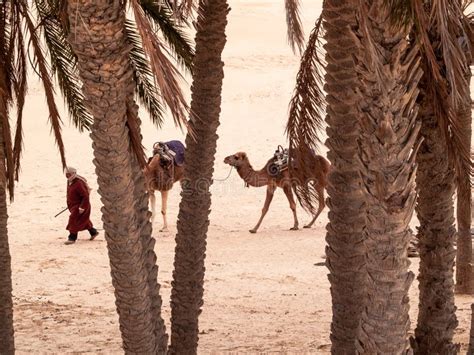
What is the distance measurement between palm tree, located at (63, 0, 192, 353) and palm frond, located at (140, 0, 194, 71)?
291 cm

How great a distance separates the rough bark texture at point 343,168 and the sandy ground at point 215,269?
3.06 m

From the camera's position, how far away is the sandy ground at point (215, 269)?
42.4ft

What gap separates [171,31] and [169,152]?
944 centimetres

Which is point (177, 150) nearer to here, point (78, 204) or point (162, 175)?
point (162, 175)

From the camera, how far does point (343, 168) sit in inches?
342

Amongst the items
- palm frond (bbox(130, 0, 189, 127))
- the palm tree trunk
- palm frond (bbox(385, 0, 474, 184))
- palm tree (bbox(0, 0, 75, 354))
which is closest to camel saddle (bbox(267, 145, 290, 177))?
palm tree (bbox(0, 0, 75, 354))

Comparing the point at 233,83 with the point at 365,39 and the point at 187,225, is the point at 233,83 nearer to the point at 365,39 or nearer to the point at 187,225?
the point at 187,225

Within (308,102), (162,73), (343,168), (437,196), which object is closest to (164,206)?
(308,102)

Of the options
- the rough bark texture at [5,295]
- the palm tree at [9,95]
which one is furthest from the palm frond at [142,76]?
the rough bark texture at [5,295]

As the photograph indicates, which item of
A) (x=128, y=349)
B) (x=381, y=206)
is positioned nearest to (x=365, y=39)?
(x=381, y=206)

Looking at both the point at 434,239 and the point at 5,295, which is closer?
the point at 434,239

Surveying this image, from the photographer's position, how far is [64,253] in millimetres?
18906

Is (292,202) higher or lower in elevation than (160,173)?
lower

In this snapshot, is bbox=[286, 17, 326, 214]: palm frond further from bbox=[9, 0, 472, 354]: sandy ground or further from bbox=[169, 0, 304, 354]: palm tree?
bbox=[9, 0, 472, 354]: sandy ground
